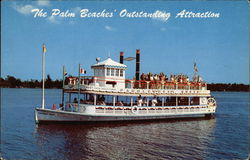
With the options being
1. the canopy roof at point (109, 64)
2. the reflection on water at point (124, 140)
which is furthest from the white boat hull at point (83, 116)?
the canopy roof at point (109, 64)

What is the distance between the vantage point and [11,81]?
507 feet

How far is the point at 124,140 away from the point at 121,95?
23.5 ft

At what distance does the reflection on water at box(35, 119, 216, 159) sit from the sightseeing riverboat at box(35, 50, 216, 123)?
3.37 ft

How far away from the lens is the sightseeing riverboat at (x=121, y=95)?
24016mm

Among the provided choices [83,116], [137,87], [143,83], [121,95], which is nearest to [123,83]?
[121,95]

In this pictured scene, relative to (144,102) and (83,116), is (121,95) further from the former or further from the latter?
(83,116)

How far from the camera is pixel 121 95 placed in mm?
25875

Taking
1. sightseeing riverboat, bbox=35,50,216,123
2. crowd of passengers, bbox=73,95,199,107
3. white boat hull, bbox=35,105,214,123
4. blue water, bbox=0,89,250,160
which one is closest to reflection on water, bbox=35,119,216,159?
blue water, bbox=0,89,250,160

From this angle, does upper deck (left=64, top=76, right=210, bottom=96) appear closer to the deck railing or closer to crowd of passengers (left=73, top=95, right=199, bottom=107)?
the deck railing

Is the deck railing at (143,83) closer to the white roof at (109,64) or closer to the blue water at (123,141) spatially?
the white roof at (109,64)

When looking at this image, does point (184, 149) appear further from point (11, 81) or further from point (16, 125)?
point (11, 81)

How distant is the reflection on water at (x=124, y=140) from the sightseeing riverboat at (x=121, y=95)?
3.37 feet

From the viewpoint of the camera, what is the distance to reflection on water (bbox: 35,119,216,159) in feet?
53.2

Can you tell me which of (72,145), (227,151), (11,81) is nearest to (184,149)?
(227,151)
